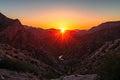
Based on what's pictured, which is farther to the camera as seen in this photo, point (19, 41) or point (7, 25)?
Answer: point (7, 25)

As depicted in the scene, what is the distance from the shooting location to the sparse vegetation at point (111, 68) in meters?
15.5

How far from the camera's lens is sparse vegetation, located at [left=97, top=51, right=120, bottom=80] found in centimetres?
1549

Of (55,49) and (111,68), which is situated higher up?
(55,49)

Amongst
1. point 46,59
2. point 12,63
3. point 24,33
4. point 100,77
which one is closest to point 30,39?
point 24,33

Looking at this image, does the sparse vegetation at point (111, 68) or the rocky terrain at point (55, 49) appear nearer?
the sparse vegetation at point (111, 68)

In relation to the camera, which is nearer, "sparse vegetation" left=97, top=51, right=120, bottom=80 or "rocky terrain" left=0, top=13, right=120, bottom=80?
"sparse vegetation" left=97, top=51, right=120, bottom=80

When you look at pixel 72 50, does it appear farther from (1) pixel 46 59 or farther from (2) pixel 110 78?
(2) pixel 110 78

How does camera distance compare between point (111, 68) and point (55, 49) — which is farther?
point (55, 49)

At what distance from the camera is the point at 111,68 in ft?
51.2

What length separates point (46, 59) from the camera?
8738cm

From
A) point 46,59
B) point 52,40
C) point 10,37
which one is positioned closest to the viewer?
point 46,59

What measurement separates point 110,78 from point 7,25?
316 feet

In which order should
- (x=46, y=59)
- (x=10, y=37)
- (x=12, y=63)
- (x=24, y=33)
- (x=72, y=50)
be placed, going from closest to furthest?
1. (x=12, y=63)
2. (x=46, y=59)
3. (x=10, y=37)
4. (x=24, y=33)
5. (x=72, y=50)

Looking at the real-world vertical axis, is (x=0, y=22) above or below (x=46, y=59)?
above
